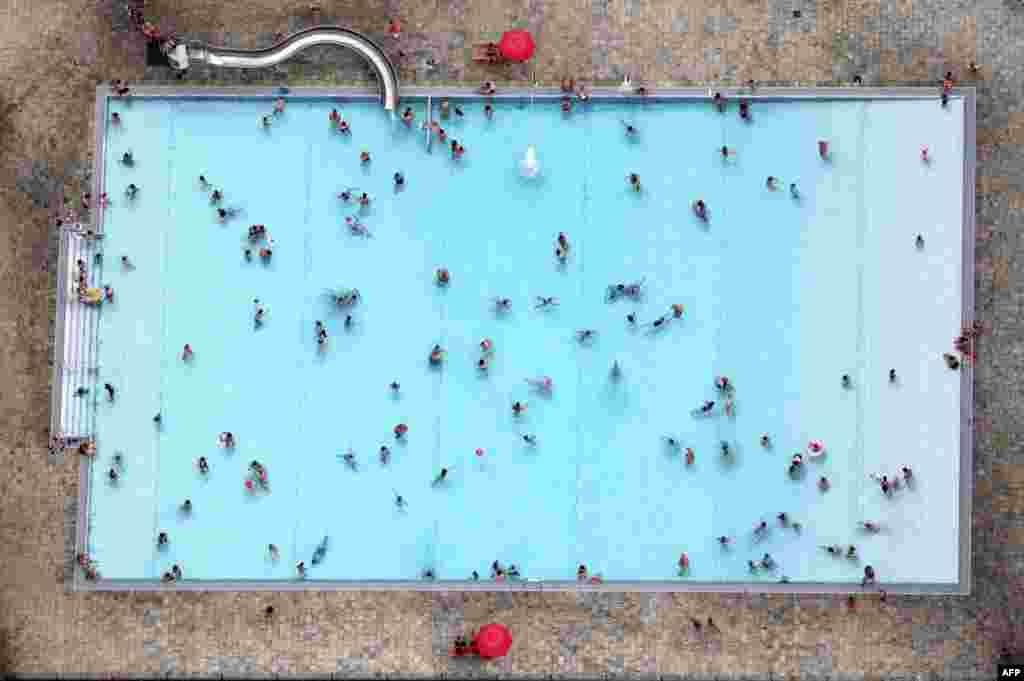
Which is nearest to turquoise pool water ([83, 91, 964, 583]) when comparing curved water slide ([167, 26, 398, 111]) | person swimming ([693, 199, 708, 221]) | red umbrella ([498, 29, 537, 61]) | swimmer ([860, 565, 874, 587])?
person swimming ([693, 199, 708, 221])

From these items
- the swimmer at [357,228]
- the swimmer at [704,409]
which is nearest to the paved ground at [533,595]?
the swimmer at [357,228]

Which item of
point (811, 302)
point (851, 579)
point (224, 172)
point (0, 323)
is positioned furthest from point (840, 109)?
point (0, 323)

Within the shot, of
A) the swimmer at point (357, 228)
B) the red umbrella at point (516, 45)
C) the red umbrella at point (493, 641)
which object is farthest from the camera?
the swimmer at point (357, 228)

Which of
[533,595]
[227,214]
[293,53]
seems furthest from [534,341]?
[293,53]

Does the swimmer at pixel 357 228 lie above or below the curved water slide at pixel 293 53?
below

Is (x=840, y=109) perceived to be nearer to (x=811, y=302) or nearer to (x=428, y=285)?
(x=811, y=302)

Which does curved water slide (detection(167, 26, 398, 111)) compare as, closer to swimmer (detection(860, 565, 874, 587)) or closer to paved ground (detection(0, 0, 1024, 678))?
paved ground (detection(0, 0, 1024, 678))

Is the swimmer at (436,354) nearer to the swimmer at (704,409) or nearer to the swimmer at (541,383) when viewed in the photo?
the swimmer at (541,383)
